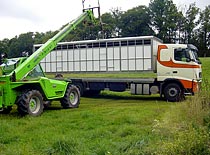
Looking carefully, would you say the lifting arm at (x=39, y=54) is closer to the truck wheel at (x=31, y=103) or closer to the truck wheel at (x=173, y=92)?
the truck wheel at (x=31, y=103)

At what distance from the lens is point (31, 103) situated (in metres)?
13.3

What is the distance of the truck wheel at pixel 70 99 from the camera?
15562mm

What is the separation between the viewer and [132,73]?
2122 centimetres

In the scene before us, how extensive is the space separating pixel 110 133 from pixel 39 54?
6.43 m

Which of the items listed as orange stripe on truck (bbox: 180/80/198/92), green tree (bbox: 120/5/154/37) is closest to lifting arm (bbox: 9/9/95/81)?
orange stripe on truck (bbox: 180/80/198/92)

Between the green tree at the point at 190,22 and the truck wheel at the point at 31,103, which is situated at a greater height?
the green tree at the point at 190,22

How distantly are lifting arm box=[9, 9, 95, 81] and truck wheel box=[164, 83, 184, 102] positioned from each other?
4.98 metres

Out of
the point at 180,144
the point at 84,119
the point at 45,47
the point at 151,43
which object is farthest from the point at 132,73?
the point at 180,144

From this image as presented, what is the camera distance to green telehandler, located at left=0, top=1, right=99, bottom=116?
1288cm

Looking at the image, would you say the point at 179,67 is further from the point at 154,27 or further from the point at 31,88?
the point at 154,27

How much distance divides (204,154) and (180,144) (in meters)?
0.48

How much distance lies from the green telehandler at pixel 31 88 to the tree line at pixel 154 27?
44.5 m

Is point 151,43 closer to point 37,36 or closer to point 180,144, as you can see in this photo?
point 180,144

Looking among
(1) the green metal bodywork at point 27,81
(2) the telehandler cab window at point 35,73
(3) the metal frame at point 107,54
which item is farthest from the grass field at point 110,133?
(3) the metal frame at point 107,54
